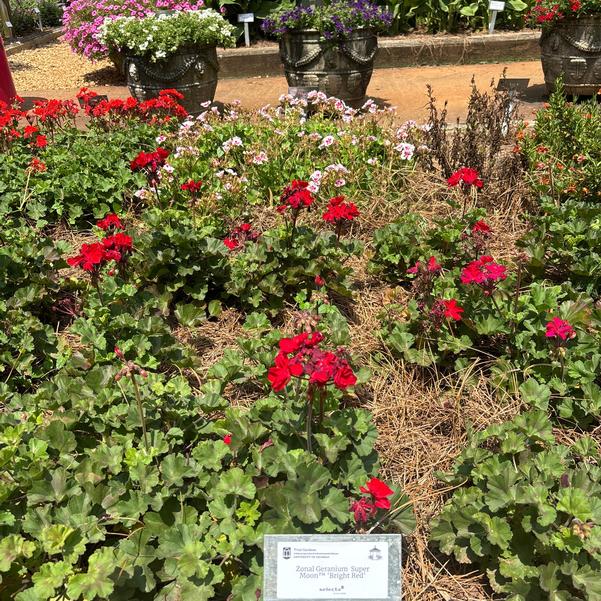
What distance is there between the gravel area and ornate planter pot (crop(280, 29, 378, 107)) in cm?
461

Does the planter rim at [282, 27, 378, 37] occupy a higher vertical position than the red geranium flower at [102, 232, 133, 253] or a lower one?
higher

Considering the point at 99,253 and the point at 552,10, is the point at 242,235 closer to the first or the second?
the point at 99,253

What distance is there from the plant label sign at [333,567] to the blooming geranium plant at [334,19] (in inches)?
221

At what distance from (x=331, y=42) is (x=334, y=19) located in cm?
21

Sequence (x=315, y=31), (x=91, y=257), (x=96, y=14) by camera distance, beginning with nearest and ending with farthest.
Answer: (x=91, y=257) < (x=315, y=31) < (x=96, y=14)

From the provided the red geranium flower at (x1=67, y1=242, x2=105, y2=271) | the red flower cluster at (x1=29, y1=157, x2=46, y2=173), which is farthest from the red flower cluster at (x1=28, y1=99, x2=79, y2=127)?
the red geranium flower at (x1=67, y1=242, x2=105, y2=271)

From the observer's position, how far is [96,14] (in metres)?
8.87

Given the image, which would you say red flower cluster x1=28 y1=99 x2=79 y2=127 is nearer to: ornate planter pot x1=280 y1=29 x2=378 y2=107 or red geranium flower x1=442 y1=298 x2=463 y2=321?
ornate planter pot x1=280 y1=29 x2=378 y2=107

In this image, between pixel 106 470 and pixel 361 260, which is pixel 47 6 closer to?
pixel 361 260

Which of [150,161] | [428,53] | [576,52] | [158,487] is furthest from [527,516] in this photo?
[428,53]

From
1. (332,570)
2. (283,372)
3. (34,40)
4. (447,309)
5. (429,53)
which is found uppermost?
(34,40)

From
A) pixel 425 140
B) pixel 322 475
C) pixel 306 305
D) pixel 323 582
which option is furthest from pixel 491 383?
pixel 425 140

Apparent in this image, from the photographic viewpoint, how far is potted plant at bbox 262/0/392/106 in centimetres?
616

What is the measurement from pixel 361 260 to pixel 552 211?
1.08 meters
